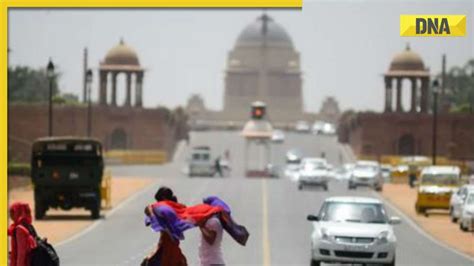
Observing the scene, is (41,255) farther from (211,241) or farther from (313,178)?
(313,178)

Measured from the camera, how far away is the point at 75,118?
9462 cm

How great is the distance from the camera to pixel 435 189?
4831cm

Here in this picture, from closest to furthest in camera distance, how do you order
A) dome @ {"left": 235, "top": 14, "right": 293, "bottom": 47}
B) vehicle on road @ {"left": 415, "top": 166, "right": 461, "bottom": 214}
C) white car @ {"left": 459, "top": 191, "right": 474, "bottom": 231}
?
white car @ {"left": 459, "top": 191, "right": 474, "bottom": 231} → vehicle on road @ {"left": 415, "top": 166, "right": 461, "bottom": 214} → dome @ {"left": 235, "top": 14, "right": 293, "bottom": 47}

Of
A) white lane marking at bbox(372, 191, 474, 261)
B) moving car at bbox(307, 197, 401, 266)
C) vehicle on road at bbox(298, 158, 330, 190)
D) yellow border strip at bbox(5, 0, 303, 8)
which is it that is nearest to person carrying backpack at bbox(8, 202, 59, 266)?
yellow border strip at bbox(5, 0, 303, 8)

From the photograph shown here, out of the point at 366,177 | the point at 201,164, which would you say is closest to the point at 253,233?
the point at 366,177

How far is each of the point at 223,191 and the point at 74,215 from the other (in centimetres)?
1209

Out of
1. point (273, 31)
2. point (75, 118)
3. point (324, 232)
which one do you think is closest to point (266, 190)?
point (324, 232)

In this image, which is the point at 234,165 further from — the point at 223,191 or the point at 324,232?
the point at 324,232

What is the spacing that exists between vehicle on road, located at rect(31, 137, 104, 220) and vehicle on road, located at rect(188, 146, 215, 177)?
114ft

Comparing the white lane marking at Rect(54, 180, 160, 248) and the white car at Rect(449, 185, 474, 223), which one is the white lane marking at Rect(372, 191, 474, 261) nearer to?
the white car at Rect(449, 185, 474, 223)

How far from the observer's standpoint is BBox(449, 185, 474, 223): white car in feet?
136

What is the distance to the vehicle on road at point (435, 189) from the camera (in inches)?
1875

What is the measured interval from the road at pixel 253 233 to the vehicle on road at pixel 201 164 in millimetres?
6924

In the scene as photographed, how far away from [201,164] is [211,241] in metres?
62.1
